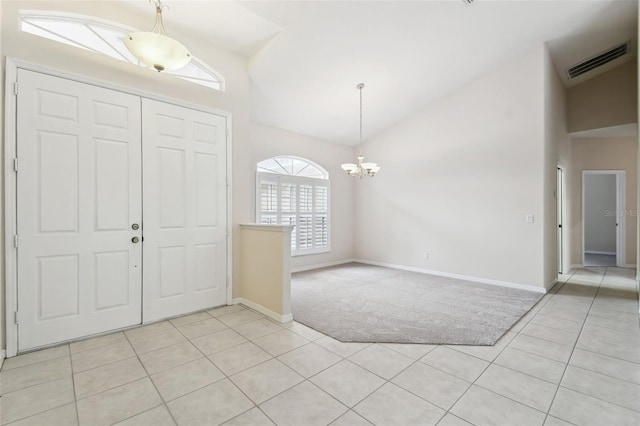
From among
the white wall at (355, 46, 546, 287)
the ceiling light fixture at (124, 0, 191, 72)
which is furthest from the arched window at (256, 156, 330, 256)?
the ceiling light fixture at (124, 0, 191, 72)

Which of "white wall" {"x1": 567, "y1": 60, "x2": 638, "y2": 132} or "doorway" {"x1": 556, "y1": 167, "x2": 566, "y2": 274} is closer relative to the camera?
"white wall" {"x1": 567, "y1": 60, "x2": 638, "y2": 132}

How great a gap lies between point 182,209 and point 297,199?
2927 millimetres

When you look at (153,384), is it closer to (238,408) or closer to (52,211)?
(238,408)

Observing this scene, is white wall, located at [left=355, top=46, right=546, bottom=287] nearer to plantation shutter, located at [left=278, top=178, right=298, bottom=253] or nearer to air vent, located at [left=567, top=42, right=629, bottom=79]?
air vent, located at [left=567, top=42, right=629, bottom=79]

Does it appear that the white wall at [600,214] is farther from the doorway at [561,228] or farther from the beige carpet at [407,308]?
the beige carpet at [407,308]

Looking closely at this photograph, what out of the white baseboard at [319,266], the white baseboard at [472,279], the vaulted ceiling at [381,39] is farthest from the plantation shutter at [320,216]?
the vaulted ceiling at [381,39]

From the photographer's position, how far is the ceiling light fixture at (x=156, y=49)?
79.1 inches

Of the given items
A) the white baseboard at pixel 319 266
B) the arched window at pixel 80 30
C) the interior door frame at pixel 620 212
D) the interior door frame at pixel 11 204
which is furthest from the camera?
the interior door frame at pixel 620 212

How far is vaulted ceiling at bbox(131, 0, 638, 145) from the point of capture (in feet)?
11.3

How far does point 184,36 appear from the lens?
343 cm

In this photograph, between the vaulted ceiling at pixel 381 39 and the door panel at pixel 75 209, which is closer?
the door panel at pixel 75 209

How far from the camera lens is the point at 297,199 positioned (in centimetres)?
607

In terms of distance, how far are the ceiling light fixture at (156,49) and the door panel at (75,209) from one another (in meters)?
1.17

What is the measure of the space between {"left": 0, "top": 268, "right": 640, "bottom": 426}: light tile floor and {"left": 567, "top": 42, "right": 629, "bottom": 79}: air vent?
441cm
